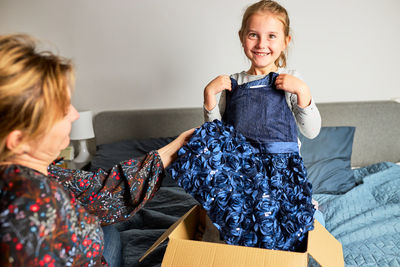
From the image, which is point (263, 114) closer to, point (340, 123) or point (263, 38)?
point (263, 38)

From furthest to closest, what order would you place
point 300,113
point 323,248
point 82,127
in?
point 82,127 → point 300,113 → point 323,248

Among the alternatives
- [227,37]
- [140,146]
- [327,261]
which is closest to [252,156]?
[327,261]

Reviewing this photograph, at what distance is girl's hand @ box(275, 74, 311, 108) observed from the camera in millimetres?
1262

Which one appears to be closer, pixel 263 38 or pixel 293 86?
pixel 293 86

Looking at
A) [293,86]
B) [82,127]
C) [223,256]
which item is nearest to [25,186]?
[223,256]

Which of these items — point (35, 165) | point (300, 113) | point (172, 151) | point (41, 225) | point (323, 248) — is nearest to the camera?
point (41, 225)

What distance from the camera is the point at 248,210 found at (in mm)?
1078

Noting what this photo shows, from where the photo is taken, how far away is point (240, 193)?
1092mm

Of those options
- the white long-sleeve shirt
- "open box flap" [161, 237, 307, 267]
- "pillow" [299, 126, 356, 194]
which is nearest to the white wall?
"pillow" [299, 126, 356, 194]

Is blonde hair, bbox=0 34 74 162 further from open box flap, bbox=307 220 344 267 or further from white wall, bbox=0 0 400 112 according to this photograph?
white wall, bbox=0 0 400 112

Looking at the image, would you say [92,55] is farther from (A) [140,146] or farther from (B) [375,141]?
(B) [375,141]

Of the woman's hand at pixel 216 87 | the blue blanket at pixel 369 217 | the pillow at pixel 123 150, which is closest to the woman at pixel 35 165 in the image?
the woman's hand at pixel 216 87

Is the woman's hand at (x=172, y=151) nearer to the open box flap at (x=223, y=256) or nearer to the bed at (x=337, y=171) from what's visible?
the open box flap at (x=223, y=256)

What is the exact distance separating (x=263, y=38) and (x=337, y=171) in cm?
133
